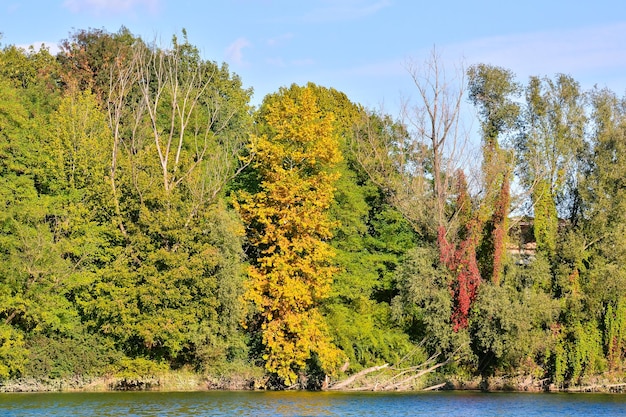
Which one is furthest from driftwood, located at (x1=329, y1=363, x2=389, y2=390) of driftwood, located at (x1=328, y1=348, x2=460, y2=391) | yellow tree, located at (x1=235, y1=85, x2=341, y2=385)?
yellow tree, located at (x1=235, y1=85, x2=341, y2=385)

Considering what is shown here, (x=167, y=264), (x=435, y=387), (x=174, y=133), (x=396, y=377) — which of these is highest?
(x=174, y=133)

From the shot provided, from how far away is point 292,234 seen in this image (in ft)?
157

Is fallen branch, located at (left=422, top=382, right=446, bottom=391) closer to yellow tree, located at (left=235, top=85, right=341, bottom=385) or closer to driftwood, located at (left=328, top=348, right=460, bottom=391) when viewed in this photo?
driftwood, located at (left=328, top=348, right=460, bottom=391)

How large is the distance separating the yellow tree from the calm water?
3615mm

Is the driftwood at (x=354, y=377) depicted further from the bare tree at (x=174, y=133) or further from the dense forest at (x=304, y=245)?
the bare tree at (x=174, y=133)

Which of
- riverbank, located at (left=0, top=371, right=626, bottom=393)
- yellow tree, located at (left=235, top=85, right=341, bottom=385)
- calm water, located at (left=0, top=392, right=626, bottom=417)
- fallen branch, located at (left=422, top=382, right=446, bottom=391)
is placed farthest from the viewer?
fallen branch, located at (left=422, top=382, right=446, bottom=391)

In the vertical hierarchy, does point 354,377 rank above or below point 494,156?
below

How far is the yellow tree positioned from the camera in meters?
45.7

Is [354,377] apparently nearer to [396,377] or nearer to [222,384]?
[396,377]

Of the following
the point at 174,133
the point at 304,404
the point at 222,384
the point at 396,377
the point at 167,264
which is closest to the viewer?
the point at 304,404

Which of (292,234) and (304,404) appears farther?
(292,234)

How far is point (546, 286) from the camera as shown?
5031cm

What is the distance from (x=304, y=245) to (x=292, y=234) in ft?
3.79

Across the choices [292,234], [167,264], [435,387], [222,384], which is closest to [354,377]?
[435,387]
